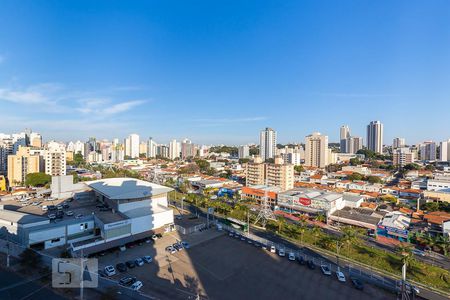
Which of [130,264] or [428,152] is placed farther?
[428,152]

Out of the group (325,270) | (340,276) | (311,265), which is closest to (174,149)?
(311,265)

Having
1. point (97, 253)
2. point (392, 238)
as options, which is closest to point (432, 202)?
point (392, 238)

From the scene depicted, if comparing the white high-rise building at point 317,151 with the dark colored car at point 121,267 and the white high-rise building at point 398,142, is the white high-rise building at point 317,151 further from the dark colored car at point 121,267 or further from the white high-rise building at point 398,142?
the white high-rise building at point 398,142

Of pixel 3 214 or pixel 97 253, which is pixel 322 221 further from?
pixel 3 214

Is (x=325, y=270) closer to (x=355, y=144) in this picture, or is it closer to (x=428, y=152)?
(x=428, y=152)

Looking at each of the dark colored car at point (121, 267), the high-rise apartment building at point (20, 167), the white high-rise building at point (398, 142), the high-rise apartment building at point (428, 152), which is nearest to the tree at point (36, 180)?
the high-rise apartment building at point (20, 167)

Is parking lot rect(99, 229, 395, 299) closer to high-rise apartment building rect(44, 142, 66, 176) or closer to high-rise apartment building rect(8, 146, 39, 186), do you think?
high-rise apartment building rect(8, 146, 39, 186)

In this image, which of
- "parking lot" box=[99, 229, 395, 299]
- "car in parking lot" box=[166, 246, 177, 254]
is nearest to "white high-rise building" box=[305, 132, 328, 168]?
"parking lot" box=[99, 229, 395, 299]
